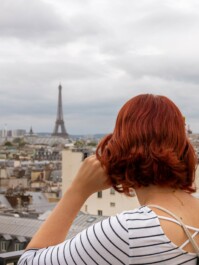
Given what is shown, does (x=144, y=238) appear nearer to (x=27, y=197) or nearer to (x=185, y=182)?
(x=185, y=182)

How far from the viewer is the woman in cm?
172

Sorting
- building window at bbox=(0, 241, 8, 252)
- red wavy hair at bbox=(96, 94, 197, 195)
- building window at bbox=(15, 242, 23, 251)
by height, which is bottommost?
building window at bbox=(0, 241, 8, 252)

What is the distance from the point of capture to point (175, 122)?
1.95m

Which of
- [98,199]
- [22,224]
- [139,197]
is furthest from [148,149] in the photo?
[98,199]

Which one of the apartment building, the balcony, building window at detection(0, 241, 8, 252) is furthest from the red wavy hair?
the apartment building

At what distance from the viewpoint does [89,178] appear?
198cm

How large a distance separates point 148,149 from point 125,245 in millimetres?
332

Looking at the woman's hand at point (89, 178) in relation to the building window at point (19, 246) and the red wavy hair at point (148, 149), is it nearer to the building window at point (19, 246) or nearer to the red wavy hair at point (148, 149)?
the red wavy hair at point (148, 149)

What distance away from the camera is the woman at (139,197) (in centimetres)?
172

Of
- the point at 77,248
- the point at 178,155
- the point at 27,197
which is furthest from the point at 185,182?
the point at 27,197

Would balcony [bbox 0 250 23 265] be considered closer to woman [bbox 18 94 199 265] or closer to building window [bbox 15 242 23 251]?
woman [bbox 18 94 199 265]

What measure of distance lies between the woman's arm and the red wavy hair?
1.7 inches

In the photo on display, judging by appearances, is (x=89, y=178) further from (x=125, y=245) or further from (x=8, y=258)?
(x=8, y=258)

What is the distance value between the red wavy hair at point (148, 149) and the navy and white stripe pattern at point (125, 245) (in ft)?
0.54
